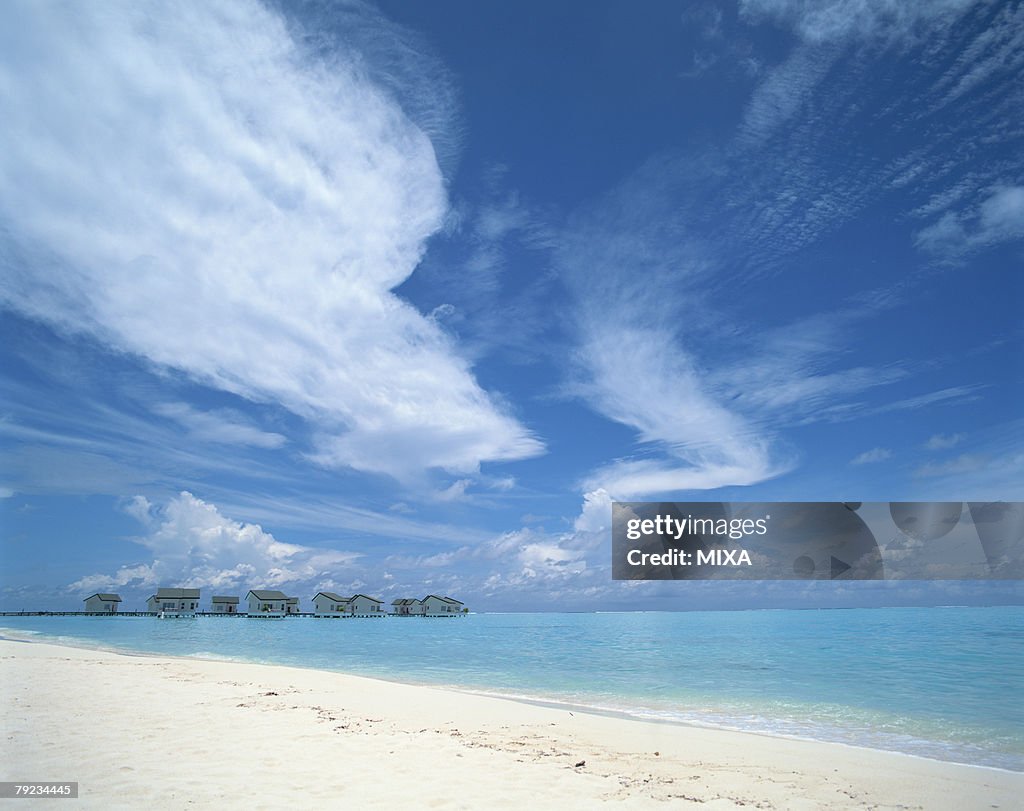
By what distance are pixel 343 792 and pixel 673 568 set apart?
13.4 meters

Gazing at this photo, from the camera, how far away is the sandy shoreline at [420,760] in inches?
309

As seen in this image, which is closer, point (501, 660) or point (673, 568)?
point (673, 568)

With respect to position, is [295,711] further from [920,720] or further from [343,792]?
[920,720]

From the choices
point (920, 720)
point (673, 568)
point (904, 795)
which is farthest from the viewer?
point (673, 568)

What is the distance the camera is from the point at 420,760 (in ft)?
31.5

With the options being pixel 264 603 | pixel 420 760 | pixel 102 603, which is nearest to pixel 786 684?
pixel 420 760

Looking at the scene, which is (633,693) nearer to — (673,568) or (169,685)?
(673,568)

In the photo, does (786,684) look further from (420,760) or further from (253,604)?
(253,604)

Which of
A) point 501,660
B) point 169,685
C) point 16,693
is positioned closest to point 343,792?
point 16,693

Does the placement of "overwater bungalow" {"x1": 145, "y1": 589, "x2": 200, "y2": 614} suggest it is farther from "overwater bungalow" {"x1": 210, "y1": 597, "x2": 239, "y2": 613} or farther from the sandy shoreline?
the sandy shoreline

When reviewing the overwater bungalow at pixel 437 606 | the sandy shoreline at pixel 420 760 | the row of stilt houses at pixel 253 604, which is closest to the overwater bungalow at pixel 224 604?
the row of stilt houses at pixel 253 604

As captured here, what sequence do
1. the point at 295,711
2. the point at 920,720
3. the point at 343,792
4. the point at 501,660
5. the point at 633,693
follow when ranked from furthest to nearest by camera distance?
the point at 501,660 → the point at 633,693 → the point at 920,720 → the point at 295,711 → the point at 343,792

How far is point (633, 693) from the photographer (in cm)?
2136

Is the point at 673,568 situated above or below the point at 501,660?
above
